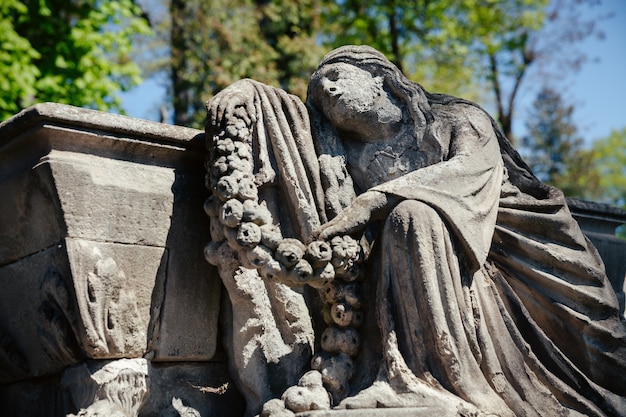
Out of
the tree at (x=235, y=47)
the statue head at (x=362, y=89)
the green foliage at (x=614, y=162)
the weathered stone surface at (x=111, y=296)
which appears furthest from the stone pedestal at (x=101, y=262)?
the green foliage at (x=614, y=162)

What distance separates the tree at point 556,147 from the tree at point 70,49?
48.9ft

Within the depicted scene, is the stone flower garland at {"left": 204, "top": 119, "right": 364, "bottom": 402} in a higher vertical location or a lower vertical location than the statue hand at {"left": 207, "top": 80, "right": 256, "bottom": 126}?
lower

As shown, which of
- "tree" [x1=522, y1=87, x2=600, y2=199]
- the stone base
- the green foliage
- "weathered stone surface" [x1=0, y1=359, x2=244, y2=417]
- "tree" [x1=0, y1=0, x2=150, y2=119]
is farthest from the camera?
the green foliage

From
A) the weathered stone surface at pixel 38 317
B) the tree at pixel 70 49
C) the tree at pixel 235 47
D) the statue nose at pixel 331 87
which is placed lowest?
the weathered stone surface at pixel 38 317

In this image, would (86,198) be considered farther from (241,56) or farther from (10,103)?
(241,56)

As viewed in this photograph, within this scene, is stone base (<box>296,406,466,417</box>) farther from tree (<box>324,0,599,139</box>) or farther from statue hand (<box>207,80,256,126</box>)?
tree (<box>324,0,599,139</box>)

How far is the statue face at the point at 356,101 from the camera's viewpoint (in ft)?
16.8

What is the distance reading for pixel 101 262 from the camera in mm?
4613

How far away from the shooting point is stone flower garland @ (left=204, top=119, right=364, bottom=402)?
175 inches

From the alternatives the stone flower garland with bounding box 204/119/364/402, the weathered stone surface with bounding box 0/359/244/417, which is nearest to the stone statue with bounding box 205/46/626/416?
the stone flower garland with bounding box 204/119/364/402

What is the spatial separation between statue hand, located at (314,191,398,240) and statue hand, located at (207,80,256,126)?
722mm

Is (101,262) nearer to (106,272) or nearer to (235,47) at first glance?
(106,272)

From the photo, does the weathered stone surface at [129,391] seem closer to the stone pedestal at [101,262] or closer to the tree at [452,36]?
the stone pedestal at [101,262]

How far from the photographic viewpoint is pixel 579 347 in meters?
5.00
